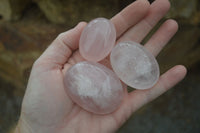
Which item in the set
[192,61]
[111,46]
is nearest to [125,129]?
[192,61]

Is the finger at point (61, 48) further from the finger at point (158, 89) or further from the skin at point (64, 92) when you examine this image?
the finger at point (158, 89)

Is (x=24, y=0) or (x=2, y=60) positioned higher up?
(x=24, y=0)

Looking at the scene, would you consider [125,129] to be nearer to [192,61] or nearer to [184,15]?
[192,61]

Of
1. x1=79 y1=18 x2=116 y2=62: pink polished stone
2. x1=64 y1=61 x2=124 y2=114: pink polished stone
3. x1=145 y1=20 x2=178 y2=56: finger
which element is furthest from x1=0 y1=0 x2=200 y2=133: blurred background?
x1=64 y1=61 x2=124 y2=114: pink polished stone

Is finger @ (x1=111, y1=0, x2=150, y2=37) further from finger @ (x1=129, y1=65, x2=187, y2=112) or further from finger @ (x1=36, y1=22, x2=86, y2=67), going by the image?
finger @ (x1=129, y1=65, x2=187, y2=112)

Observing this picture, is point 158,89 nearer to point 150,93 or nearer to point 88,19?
point 150,93

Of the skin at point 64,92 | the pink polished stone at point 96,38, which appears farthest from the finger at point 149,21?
the pink polished stone at point 96,38
